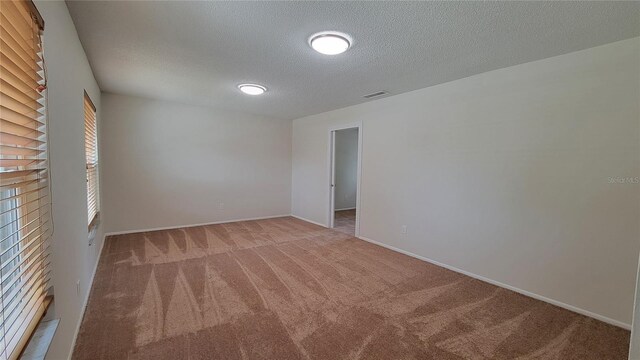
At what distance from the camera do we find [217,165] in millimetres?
5230

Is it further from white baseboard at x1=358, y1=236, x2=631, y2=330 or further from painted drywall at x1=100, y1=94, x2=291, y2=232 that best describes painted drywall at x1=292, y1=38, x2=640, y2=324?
painted drywall at x1=100, y1=94, x2=291, y2=232

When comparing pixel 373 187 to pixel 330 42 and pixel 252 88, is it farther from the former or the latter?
pixel 330 42

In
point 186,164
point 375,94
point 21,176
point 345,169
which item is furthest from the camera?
point 345,169

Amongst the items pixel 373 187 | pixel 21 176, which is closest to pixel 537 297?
pixel 373 187

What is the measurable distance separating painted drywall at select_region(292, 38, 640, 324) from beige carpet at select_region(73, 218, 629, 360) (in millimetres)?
302

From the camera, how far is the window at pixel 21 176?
0.90 meters

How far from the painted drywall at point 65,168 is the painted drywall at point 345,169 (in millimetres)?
5635

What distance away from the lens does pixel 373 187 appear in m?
4.23

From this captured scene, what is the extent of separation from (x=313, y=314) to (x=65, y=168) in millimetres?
2097

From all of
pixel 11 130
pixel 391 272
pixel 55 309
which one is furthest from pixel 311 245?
pixel 11 130

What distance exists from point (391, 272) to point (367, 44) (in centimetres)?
249

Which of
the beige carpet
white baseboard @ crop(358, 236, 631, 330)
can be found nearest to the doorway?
white baseboard @ crop(358, 236, 631, 330)

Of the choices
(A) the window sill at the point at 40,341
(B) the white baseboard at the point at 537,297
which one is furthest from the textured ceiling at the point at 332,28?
(B) the white baseboard at the point at 537,297

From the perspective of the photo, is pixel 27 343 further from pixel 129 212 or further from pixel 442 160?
pixel 129 212
